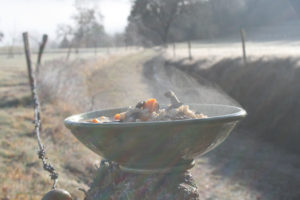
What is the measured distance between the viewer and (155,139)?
142 cm

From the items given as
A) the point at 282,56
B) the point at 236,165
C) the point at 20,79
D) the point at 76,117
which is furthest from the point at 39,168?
the point at 20,79

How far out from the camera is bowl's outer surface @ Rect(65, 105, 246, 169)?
138 centimetres

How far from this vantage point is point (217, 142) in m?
1.59

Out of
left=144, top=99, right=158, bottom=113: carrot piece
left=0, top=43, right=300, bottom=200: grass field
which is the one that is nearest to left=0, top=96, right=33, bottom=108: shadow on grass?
left=0, top=43, right=300, bottom=200: grass field

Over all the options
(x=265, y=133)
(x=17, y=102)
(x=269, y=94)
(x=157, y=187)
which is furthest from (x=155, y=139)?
(x=17, y=102)

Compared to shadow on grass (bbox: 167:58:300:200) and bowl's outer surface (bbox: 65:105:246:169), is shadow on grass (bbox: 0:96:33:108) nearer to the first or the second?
shadow on grass (bbox: 167:58:300:200)

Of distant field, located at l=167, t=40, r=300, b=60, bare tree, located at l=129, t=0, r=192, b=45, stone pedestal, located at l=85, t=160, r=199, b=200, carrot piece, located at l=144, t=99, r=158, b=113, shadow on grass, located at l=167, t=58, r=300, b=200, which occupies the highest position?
bare tree, located at l=129, t=0, r=192, b=45

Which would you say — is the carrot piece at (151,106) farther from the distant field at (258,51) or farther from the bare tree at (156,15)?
the bare tree at (156,15)

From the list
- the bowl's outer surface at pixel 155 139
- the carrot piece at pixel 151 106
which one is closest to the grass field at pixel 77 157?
the carrot piece at pixel 151 106

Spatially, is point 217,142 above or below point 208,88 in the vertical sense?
above

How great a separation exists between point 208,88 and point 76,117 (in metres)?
10.5

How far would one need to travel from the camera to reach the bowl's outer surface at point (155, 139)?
138cm

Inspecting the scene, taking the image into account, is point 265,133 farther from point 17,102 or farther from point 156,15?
point 156,15

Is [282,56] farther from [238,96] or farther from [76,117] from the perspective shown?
[76,117]
